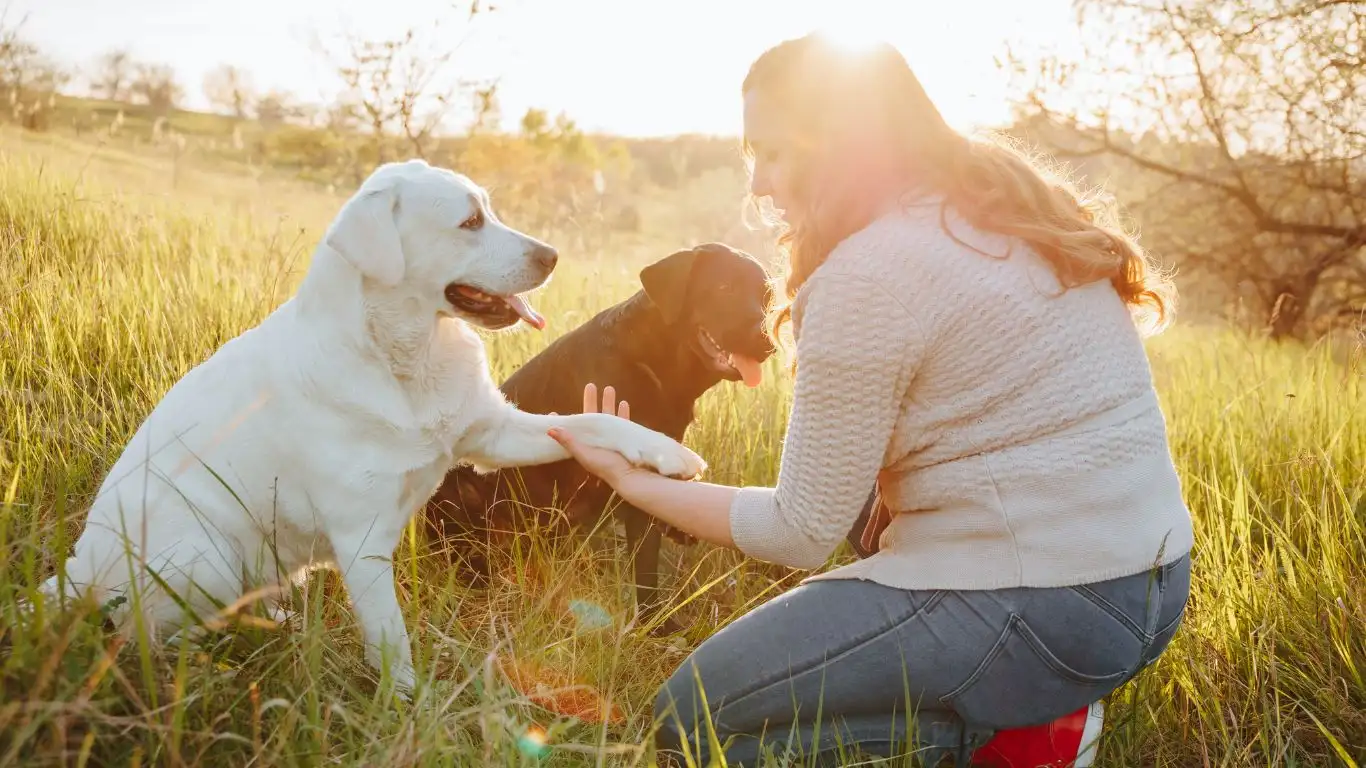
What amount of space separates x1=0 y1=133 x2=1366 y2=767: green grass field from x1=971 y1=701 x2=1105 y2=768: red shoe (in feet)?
0.65

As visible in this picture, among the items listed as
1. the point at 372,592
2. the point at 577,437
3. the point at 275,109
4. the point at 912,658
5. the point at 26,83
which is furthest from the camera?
the point at 275,109

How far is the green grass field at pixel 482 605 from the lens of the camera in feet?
5.54

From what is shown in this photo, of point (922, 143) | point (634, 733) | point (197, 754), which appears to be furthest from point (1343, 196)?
point (197, 754)

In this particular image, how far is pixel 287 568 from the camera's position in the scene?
2.74 metres

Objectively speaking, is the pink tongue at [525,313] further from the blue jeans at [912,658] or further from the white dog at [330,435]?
the blue jeans at [912,658]

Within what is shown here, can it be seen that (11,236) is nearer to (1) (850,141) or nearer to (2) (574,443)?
(2) (574,443)

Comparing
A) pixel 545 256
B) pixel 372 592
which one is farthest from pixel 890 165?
pixel 372 592

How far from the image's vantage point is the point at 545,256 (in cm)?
289

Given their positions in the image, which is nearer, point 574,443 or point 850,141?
point 850,141

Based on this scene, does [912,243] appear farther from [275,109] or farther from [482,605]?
[275,109]

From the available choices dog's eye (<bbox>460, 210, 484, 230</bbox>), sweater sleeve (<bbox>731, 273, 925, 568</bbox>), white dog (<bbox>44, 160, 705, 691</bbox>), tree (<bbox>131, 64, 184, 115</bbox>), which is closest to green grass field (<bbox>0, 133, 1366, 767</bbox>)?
white dog (<bbox>44, 160, 705, 691</bbox>)

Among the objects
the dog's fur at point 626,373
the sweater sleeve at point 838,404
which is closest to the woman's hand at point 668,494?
the sweater sleeve at point 838,404

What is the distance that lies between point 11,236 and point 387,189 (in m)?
3.32

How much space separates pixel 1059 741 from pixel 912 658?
1.52 feet
